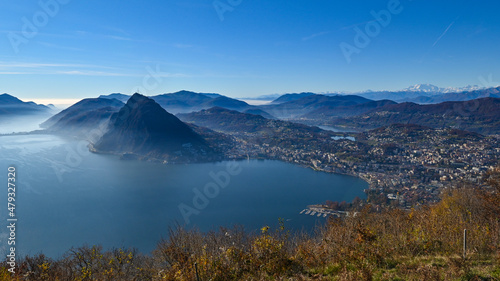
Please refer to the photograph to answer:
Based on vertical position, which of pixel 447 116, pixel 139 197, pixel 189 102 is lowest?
pixel 139 197

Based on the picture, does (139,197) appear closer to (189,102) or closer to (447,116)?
(447,116)

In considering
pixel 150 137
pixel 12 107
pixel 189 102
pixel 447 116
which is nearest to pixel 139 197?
pixel 150 137

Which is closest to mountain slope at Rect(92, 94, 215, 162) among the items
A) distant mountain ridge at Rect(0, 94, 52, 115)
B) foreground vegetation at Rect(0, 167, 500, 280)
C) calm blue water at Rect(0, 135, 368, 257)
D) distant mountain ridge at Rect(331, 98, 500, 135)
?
calm blue water at Rect(0, 135, 368, 257)

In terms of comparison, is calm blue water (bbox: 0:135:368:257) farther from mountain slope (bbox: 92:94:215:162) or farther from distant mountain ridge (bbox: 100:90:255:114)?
distant mountain ridge (bbox: 100:90:255:114)

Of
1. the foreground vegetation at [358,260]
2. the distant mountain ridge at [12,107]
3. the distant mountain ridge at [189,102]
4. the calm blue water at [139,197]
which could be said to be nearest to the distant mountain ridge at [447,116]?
the calm blue water at [139,197]

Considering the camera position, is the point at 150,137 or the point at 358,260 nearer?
the point at 358,260

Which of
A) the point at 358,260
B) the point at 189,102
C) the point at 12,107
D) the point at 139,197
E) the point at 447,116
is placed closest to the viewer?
the point at 358,260

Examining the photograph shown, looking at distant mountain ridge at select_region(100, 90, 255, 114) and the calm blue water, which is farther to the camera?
distant mountain ridge at select_region(100, 90, 255, 114)
